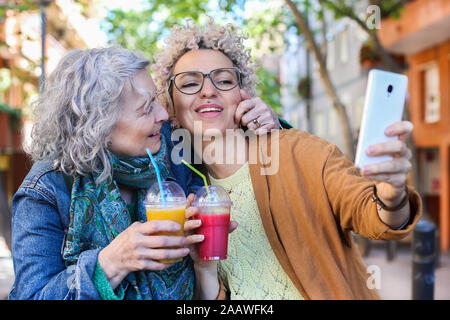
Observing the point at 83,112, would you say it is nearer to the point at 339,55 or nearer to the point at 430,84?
the point at 430,84

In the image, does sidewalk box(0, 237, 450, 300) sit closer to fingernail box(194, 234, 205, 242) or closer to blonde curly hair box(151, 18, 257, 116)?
blonde curly hair box(151, 18, 257, 116)

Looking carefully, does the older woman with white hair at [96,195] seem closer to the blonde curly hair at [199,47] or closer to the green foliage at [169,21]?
the blonde curly hair at [199,47]

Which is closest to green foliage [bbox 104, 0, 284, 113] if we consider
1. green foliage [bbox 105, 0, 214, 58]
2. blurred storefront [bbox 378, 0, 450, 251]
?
green foliage [bbox 105, 0, 214, 58]

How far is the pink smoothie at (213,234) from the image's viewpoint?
2.07 metres

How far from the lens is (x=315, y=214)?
2350 mm

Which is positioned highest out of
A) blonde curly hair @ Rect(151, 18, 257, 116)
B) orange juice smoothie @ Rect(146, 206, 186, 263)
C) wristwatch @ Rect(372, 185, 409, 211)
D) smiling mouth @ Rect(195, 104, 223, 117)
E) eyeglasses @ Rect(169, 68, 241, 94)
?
blonde curly hair @ Rect(151, 18, 257, 116)

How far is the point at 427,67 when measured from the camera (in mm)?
13977

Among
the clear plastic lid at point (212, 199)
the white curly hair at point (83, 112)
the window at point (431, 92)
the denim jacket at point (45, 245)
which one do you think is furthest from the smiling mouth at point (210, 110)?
the window at point (431, 92)

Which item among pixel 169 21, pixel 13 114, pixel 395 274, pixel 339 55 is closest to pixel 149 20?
pixel 169 21

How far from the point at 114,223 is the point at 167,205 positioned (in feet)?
1.04

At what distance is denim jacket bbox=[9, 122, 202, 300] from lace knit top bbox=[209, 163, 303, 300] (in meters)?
0.68

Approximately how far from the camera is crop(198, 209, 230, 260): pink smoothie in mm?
2072

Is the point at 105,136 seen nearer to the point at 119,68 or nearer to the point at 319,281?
the point at 119,68
